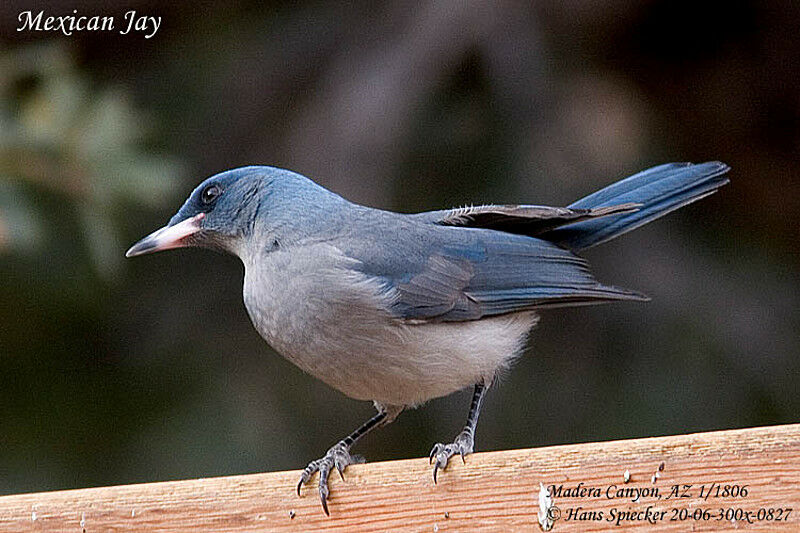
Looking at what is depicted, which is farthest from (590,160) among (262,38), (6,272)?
(6,272)

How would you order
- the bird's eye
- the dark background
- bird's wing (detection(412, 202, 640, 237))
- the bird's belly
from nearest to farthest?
the bird's belly < bird's wing (detection(412, 202, 640, 237)) < the bird's eye < the dark background

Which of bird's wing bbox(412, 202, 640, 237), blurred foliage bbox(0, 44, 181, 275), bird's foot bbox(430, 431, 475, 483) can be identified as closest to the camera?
bird's foot bbox(430, 431, 475, 483)

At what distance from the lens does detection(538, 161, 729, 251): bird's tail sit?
3.48 meters

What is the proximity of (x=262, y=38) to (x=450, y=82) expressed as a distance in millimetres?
993

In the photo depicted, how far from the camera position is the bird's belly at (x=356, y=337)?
3.17 m

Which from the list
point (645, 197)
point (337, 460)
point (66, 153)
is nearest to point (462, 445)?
point (337, 460)

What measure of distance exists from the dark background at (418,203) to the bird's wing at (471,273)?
4.87ft

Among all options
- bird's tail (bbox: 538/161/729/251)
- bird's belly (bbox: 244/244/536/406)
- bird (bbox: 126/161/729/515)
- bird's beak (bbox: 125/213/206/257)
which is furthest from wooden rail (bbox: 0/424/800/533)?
bird's tail (bbox: 538/161/729/251)

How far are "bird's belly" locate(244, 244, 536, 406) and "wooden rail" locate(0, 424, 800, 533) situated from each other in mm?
369

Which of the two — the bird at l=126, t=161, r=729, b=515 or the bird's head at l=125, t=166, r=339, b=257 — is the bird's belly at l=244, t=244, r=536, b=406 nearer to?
the bird at l=126, t=161, r=729, b=515

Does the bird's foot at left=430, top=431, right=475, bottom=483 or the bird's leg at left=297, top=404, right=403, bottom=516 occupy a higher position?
the bird's foot at left=430, top=431, right=475, bottom=483

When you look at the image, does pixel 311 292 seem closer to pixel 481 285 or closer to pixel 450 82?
pixel 481 285

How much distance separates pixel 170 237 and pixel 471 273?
0.89m

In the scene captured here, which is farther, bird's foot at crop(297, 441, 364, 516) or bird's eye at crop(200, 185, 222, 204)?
bird's eye at crop(200, 185, 222, 204)
